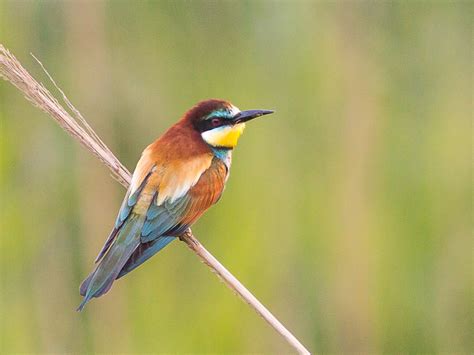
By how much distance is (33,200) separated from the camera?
12.1 feet

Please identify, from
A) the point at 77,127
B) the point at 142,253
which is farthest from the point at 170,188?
the point at 77,127

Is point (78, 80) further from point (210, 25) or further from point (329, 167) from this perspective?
point (329, 167)

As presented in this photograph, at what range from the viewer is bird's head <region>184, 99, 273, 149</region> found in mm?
2785

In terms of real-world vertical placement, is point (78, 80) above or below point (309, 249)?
above

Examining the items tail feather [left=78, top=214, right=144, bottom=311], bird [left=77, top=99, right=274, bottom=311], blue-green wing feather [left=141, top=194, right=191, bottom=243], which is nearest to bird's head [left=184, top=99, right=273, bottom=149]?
bird [left=77, top=99, right=274, bottom=311]

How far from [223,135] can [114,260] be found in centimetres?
55

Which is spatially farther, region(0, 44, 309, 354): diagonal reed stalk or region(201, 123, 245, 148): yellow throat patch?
region(201, 123, 245, 148): yellow throat patch

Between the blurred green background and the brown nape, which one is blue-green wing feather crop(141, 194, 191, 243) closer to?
the brown nape

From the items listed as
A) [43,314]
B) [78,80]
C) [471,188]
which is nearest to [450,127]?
[471,188]

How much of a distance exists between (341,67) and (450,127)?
51cm

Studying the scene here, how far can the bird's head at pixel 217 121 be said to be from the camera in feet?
9.14

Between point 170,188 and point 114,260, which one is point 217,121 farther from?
point 114,260

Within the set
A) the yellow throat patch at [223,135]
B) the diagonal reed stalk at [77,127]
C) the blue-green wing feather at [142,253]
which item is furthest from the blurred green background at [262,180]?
the diagonal reed stalk at [77,127]

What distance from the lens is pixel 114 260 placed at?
97.3 inches
